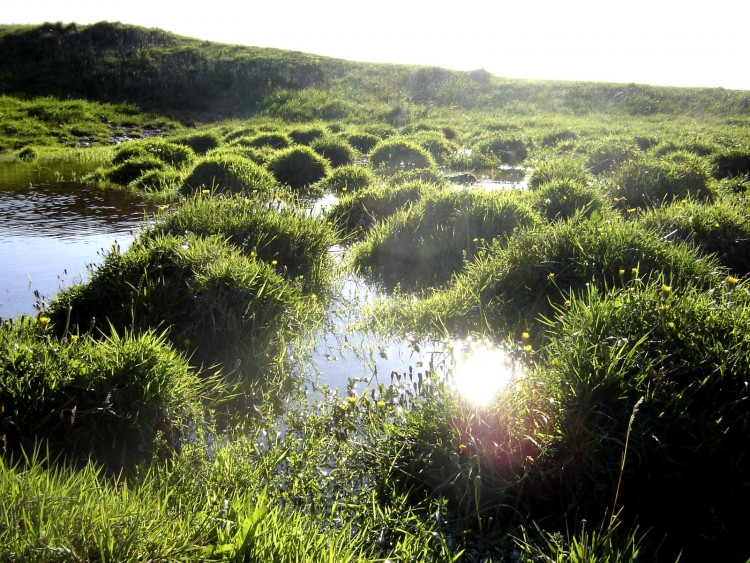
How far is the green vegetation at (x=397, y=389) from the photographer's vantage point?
8.14 ft

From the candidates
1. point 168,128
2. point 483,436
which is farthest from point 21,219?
point 168,128

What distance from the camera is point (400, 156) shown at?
12.6m

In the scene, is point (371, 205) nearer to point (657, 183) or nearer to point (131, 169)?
point (657, 183)

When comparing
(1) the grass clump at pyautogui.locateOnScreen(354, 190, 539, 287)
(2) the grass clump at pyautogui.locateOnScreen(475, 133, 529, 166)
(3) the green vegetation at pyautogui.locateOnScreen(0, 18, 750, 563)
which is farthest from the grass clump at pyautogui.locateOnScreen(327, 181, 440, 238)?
(2) the grass clump at pyautogui.locateOnScreen(475, 133, 529, 166)

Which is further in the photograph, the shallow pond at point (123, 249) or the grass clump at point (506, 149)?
the grass clump at point (506, 149)

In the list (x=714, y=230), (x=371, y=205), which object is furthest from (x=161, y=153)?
(x=714, y=230)

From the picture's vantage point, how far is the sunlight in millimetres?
3425

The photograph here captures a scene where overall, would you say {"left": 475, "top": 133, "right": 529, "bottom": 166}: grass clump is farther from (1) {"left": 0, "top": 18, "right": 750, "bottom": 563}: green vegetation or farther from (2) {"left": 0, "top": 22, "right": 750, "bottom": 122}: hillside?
(2) {"left": 0, "top": 22, "right": 750, "bottom": 122}: hillside

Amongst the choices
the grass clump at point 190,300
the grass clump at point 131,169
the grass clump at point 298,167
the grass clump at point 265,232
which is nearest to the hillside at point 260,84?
the grass clump at point 298,167

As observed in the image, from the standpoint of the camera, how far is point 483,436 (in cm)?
303

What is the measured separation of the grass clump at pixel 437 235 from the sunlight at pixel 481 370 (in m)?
1.72

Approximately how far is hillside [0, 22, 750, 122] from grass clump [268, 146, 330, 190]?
10.1m

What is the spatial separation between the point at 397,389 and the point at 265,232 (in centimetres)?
309

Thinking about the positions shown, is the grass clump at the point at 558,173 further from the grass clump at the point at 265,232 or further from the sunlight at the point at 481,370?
the sunlight at the point at 481,370
